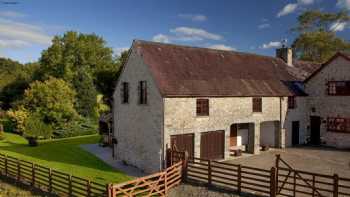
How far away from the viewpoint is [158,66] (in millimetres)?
22750

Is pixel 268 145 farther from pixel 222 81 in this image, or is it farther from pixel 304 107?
pixel 222 81

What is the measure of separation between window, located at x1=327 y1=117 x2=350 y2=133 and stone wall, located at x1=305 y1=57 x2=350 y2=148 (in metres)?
0.35

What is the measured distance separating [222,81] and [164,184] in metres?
11.0

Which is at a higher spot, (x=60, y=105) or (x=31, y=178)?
(x=60, y=105)

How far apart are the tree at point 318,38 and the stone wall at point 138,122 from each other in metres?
40.2

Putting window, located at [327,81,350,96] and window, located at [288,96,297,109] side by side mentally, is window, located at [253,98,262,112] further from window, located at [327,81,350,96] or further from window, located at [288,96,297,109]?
window, located at [327,81,350,96]

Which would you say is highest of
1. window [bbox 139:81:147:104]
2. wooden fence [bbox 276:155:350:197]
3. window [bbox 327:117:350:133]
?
window [bbox 139:81:147:104]

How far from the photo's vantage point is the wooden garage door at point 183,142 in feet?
70.9

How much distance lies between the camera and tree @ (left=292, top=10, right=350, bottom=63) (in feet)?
172

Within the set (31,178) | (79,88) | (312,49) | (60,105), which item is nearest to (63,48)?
(79,88)

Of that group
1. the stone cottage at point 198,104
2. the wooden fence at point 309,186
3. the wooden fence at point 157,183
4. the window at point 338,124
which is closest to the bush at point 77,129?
the stone cottage at point 198,104

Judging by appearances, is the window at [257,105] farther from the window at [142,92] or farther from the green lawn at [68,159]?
the green lawn at [68,159]

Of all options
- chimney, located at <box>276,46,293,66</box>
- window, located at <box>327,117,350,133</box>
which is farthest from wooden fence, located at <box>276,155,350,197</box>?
chimney, located at <box>276,46,293,66</box>

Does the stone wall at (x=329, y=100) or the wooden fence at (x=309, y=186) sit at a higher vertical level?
the stone wall at (x=329, y=100)
